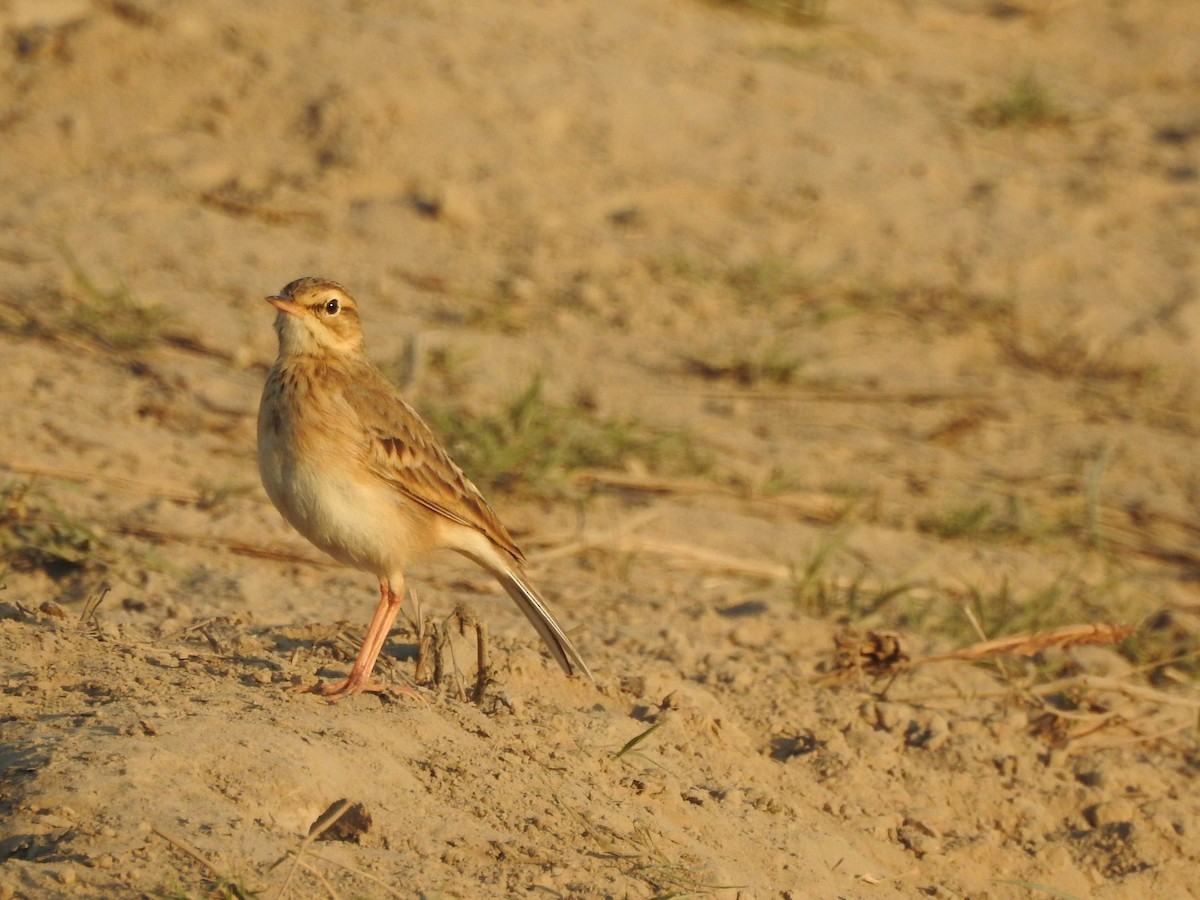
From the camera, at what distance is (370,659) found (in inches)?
168

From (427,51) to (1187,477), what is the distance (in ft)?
14.4

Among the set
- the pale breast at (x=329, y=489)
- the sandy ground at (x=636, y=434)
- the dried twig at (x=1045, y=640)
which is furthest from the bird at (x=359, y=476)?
the dried twig at (x=1045, y=640)

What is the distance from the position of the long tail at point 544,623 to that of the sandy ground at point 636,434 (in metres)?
0.10

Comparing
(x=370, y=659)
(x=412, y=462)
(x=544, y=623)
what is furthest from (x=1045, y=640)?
(x=370, y=659)

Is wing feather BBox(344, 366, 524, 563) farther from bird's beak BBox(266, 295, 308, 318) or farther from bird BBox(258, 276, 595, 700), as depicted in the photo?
bird's beak BBox(266, 295, 308, 318)

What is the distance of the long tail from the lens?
4504 millimetres

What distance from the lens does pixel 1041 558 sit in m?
6.97

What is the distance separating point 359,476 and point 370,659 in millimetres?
484

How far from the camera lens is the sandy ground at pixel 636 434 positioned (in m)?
3.87

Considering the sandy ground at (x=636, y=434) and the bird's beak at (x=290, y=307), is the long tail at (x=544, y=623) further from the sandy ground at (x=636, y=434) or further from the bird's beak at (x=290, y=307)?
the bird's beak at (x=290, y=307)

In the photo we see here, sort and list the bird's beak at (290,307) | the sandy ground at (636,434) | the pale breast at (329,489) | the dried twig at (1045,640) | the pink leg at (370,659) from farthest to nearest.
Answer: the dried twig at (1045,640), the bird's beak at (290,307), the pale breast at (329,489), the pink leg at (370,659), the sandy ground at (636,434)

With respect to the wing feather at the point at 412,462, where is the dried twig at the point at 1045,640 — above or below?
below

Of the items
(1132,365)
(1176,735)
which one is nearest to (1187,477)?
(1132,365)

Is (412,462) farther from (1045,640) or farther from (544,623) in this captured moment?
(1045,640)
